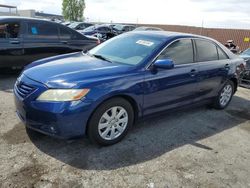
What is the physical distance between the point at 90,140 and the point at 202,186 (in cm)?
152

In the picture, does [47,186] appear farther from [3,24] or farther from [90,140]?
[3,24]

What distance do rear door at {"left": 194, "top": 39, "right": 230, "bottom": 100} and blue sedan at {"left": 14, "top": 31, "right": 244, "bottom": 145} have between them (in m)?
0.02

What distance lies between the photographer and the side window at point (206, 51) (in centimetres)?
507

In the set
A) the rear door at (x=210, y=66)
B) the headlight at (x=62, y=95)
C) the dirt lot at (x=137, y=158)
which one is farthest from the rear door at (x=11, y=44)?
the rear door at (x=210, y=66)

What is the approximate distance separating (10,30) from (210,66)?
15.6 ft

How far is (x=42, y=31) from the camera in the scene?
24.2 feet

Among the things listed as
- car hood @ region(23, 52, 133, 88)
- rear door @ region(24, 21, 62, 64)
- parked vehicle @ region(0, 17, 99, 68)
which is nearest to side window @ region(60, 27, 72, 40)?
parked vehicle @ region(0, 17, 99, 68)

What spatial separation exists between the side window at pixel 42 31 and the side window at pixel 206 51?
4152 mm

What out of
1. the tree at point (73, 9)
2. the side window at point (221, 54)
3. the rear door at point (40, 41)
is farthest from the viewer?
the tree at point (73, 9)

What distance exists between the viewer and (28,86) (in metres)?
3.59

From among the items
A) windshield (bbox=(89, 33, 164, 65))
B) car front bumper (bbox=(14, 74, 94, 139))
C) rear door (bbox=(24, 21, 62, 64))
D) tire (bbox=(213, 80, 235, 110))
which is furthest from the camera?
rear door (bbox=(24, 21, 62, 64))

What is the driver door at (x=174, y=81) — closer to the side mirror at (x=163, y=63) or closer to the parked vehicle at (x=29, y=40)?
the side mirror at (x=163, y=63)

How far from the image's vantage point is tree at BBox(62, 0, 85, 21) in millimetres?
43812

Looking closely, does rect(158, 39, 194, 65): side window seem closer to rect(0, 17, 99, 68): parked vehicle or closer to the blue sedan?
the blue sedan
